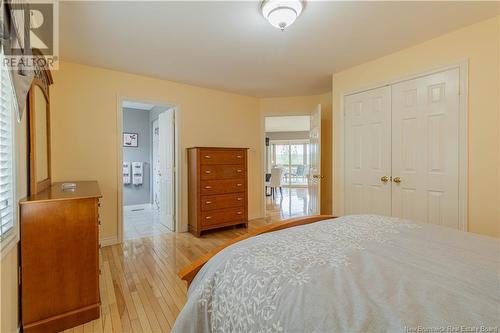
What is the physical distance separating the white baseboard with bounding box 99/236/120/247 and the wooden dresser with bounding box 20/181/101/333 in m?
1.65

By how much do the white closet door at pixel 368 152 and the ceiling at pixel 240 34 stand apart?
1.76ft

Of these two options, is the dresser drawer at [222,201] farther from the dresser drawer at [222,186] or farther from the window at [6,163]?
the window at [6,163]

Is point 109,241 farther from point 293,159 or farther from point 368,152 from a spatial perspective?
point 293,159

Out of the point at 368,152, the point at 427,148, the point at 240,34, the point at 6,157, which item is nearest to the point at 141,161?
the point at 240,34

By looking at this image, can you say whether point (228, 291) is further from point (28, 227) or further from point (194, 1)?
point (194, 1)

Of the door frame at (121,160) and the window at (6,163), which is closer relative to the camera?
the window at (6,163)

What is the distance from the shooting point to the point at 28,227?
1.59m

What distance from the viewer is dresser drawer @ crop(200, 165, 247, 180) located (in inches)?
147

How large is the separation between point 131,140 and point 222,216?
3186 millimetres

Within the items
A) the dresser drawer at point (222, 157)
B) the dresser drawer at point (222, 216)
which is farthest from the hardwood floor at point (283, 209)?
the dresser drawer at point (222, 157)

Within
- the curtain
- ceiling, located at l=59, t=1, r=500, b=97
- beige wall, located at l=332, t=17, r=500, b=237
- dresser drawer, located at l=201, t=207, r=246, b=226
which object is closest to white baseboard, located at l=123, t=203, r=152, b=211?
dresser drawer, located at l=201, t=207, r=246, b=226

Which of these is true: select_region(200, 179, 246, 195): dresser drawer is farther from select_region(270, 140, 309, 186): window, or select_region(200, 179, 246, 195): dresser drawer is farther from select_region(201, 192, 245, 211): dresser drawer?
select_region(270, 140, 309, 186): window

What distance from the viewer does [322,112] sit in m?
4.52

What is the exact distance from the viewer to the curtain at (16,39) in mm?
1085
